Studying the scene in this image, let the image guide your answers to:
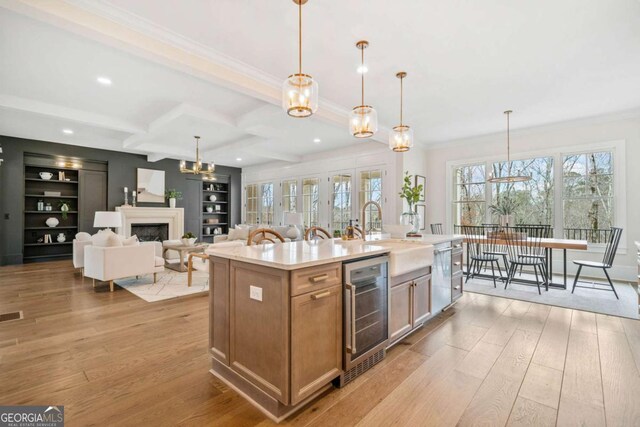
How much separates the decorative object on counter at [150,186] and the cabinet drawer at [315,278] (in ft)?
27.1

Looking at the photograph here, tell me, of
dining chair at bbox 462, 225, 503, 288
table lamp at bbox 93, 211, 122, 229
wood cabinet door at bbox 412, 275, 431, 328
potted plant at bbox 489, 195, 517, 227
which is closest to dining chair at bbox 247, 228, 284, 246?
wood cabinet door at bbox 412, 275, 431, 328

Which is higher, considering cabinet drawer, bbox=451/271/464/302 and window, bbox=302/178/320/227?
window, bbox=302/178/320/227

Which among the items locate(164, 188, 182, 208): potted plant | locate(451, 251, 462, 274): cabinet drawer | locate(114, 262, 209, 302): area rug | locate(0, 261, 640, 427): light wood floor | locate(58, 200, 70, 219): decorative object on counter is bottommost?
locate(0, 261, 640, 427): light wood floor

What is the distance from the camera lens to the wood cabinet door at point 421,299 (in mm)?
2842

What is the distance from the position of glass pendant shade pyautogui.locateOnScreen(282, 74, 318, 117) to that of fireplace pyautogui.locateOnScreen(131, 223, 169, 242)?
770 cm

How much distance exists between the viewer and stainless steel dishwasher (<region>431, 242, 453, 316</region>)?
3.21m

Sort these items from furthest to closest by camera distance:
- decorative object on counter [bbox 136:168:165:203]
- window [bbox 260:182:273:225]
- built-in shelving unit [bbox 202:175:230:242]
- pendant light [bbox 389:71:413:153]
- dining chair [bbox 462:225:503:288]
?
built-in shelving unit [bbox 202:175:230:242] < window [bbox 260:182:273:225] < decorative object on counter [bbox 136:168:165:203] < dining chair [bbox 462:225:503:288] < pendant light [bbox 389:71:413:153]

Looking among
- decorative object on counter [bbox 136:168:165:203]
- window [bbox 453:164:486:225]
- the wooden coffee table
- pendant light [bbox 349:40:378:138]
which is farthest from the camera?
decorative object on counter [bbox 136:168:165:203]

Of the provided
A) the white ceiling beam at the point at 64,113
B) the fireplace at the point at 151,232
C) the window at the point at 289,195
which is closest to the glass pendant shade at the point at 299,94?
the white ceiling beam at the point at 64,113

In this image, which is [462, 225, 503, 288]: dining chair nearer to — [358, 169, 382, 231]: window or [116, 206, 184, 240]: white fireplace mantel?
[358, 169, 382, 231]: window

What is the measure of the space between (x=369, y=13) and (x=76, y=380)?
3675mm

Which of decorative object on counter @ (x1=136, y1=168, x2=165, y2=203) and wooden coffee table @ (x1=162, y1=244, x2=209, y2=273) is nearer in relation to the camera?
wooden coffee table @ (x1=162, y1=244, x2=209, y2=273)

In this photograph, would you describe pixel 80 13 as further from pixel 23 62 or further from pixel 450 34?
pixel 450 34

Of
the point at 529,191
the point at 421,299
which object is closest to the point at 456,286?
the point at 421,299
